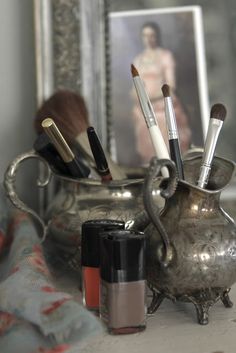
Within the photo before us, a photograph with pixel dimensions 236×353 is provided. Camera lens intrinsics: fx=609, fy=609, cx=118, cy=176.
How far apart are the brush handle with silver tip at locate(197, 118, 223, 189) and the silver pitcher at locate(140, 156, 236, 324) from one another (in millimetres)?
11

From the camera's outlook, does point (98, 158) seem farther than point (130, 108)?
No

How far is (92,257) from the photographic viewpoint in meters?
0.41

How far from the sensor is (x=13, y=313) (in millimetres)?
346

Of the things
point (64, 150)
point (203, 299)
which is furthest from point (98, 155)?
point (203, 299)

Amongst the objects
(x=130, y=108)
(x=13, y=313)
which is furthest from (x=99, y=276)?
(x=130, y=108)

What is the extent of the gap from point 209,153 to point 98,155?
9 centimetres

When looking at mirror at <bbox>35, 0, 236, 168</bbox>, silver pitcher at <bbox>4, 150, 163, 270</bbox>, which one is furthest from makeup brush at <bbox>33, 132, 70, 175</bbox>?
mirror at <bbox>35, 0, 236, 168</bbox>

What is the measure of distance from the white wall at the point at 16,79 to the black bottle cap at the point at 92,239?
0.71 ft

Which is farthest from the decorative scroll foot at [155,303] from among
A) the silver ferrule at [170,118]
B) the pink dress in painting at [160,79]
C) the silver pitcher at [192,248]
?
the pink dress in painting at [160,79]

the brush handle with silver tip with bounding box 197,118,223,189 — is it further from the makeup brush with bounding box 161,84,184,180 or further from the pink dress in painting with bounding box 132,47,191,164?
the pink dress in painting with bounding box 132,47,191,164

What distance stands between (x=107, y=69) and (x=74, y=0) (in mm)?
71

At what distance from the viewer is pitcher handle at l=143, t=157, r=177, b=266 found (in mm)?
354

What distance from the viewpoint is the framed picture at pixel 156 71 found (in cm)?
59

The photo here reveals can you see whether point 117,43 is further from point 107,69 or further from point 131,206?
point 131,206
